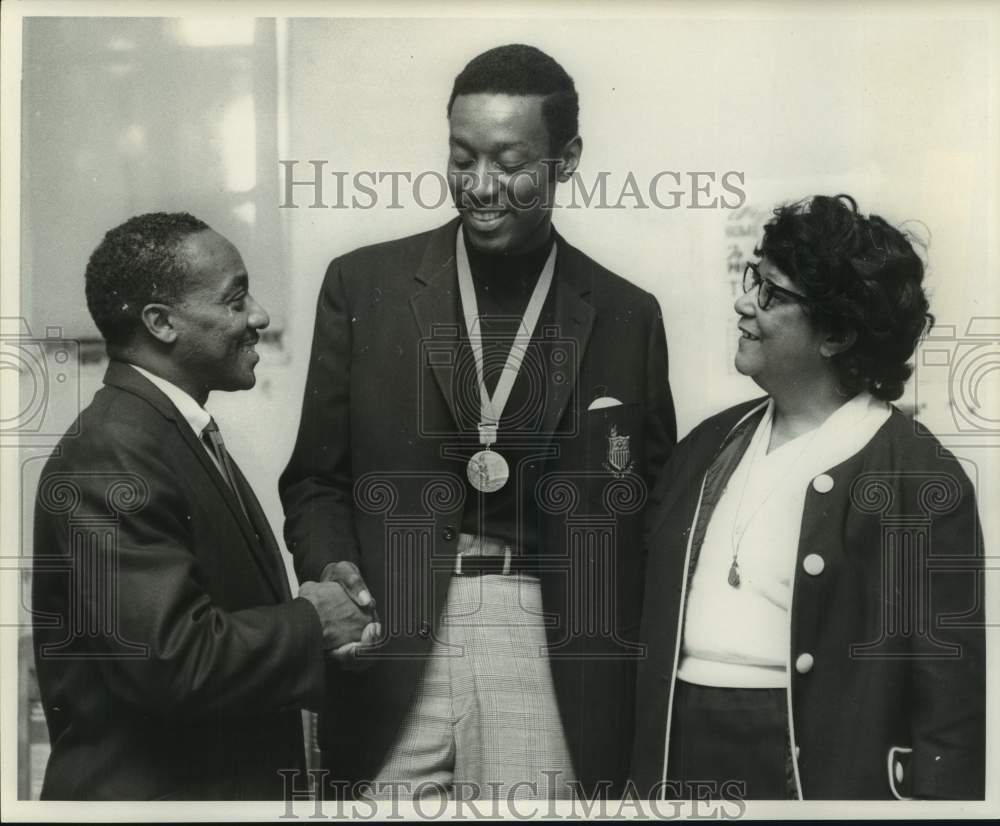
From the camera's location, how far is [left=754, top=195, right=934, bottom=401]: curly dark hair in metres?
4.62

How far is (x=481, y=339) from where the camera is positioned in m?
4.80

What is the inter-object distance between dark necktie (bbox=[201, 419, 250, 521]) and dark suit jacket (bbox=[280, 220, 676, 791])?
202 millimetres

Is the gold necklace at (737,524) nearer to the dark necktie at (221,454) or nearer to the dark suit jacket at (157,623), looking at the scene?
the dark suit jacket at (157,623)

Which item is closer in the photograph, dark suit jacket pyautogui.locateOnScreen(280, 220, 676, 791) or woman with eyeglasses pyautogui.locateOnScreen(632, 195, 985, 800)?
woman with eyeglasses pyautogui.locateOnScreen(632, 195, 985, 800)

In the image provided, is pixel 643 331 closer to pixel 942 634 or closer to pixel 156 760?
pixel 942 634

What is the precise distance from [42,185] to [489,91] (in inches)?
66.6

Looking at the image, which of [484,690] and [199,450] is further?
[484,690]

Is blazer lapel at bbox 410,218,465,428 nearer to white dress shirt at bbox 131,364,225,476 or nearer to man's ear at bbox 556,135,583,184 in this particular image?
man's ear at bbox 556,135,583,184

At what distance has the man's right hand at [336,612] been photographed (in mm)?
4719

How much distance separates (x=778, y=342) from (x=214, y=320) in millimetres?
2018

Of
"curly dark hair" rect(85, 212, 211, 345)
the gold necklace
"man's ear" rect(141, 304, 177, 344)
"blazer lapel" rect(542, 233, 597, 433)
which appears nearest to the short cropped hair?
"blazer lapel" rect(542, 233, 597, 433)

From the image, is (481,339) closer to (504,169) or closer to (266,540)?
(504,169)

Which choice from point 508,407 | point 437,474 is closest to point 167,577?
point 437,474

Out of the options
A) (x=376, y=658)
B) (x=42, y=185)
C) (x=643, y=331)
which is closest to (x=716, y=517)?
(x=643, y=331)
